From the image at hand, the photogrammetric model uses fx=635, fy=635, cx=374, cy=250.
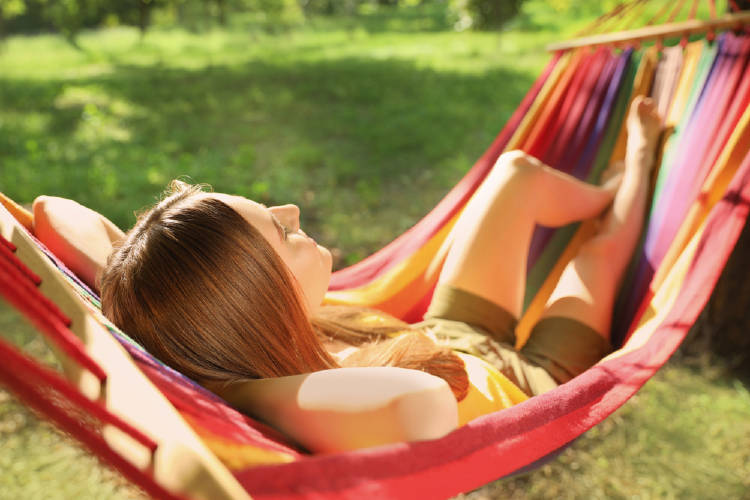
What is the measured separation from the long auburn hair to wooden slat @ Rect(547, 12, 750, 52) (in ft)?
4.51

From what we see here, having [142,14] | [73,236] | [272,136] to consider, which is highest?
[73,236]

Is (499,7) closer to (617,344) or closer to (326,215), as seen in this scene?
(326,215)

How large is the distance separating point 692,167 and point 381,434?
126 cm

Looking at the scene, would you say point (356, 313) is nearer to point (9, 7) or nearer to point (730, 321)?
point (730, 321)

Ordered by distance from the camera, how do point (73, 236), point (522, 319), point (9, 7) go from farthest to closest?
point (9, 7)
point (522, 319)
point (73, 236)

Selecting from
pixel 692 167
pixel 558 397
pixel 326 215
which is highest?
pixel 692 167

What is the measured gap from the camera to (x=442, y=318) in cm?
160

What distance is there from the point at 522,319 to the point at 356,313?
53cm

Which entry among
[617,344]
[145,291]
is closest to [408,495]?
[145,291]

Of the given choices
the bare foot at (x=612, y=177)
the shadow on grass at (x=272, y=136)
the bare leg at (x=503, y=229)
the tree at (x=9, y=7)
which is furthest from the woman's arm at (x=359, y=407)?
the tree at (x=9, y=7)

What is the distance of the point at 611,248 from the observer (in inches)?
65.1

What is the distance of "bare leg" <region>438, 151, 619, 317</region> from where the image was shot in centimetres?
156

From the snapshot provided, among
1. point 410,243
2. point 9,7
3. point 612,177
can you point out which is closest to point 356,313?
point 410,243

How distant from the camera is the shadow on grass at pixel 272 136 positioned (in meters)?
3.82
